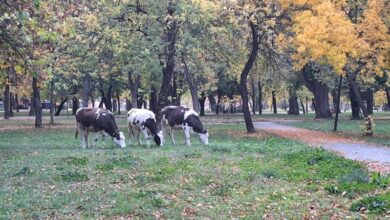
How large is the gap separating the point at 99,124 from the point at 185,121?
383cm

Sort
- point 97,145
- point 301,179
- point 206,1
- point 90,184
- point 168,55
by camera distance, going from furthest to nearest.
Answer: point 168,55
point 206,1
point 97,145
point 301,179
point 90,184

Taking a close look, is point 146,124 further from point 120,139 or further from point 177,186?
point 177,186

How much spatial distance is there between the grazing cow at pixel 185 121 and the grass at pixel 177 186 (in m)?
4.98

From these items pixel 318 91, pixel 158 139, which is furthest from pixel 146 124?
pixel 318 91

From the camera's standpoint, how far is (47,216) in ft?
28.5

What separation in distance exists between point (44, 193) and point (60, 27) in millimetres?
4740

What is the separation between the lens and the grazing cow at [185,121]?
22453mm

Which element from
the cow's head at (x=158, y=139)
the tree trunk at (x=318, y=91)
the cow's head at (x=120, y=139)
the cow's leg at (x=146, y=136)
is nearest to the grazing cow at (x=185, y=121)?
the cow's head at (x=158, y=139)

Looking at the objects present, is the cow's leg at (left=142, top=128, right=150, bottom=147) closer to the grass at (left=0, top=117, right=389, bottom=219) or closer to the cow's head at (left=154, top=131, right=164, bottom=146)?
the cow's head at (left=154, top=131, right=164, bottom=146)

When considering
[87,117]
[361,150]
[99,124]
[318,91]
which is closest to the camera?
[361,150]

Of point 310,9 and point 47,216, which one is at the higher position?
point 310,9

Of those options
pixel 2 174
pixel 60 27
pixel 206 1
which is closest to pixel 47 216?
pixel 2 174

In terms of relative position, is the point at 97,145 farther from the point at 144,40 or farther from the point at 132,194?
the point at 132,194

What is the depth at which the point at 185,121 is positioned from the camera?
22719 mm
